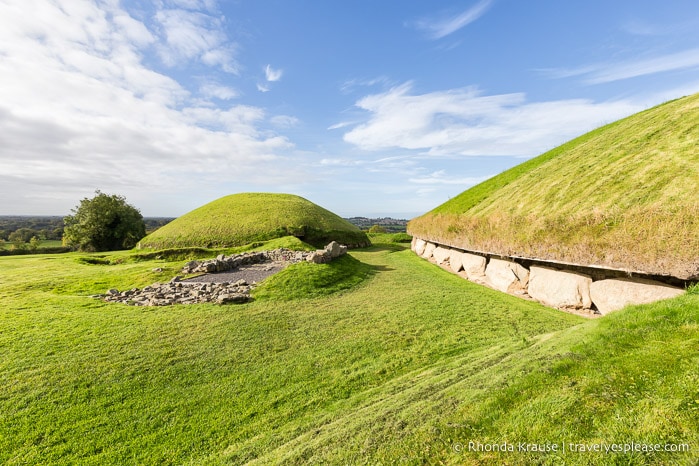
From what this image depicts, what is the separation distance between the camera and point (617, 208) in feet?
37.3

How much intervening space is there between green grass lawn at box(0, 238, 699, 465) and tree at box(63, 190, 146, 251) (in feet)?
125

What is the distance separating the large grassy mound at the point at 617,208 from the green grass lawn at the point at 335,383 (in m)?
2.52

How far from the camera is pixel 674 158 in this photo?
40.5 ft

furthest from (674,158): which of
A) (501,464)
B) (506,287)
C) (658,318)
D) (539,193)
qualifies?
(501,464)

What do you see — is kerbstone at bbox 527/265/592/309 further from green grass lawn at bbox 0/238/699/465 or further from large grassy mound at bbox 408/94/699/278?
large grassy mound at bbox 408/94/699/278

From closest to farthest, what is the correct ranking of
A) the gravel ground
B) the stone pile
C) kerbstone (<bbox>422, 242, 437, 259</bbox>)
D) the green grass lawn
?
1. the green grass lawn
2. the stone pile
3. the gravel ground
4. kerbstone (<bbox>422, 242, 437, 259</bbox>)

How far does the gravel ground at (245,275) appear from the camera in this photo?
15.2 metres

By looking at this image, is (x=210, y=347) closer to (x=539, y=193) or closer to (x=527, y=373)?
(x=527, y=373)

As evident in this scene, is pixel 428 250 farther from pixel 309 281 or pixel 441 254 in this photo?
pixel 309 281

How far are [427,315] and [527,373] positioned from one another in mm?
5850

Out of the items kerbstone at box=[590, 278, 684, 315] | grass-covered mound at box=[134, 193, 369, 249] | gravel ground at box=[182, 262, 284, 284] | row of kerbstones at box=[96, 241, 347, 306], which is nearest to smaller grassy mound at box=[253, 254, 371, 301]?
row of kerbstones at box=[96, 241, 347, 306]

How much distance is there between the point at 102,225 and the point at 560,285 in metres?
54.2

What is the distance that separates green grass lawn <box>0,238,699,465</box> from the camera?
3377 mm

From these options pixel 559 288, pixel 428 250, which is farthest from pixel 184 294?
pixel 428 250
